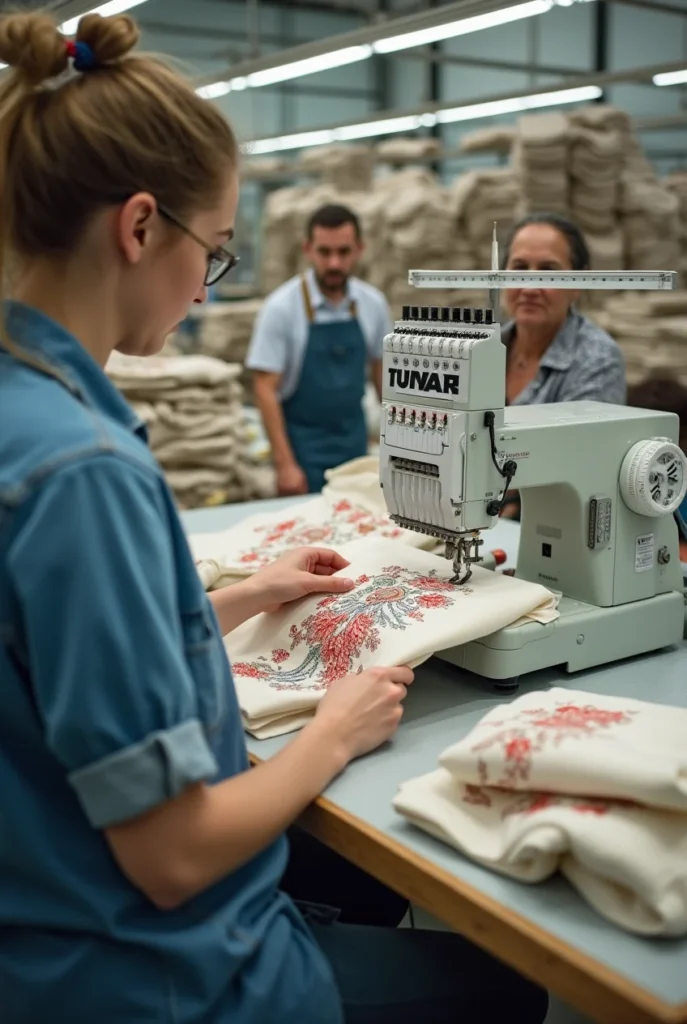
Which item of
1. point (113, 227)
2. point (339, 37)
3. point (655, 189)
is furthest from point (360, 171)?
point (113, 227)

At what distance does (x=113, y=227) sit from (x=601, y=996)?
840 mm

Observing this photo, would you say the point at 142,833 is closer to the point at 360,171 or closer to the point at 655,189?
the point at 655,189

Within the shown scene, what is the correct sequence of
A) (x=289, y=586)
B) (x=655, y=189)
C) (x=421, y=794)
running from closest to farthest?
(x=421, y=794)
(x=289, y=586)
(x=655, y=189)

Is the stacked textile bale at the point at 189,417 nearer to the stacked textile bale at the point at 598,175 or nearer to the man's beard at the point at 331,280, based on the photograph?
the man's beard at the point at 331,280

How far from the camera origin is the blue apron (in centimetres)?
441

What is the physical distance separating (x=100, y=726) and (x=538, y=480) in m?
0.95

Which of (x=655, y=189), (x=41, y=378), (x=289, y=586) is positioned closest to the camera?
(x=41, y=378)

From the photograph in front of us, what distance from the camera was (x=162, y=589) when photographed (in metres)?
0.93

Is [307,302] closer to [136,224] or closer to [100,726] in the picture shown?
[136,224]

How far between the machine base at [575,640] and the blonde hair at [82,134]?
810 millimetres

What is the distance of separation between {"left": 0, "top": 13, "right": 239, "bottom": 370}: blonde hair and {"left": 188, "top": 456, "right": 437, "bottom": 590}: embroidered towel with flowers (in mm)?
1008

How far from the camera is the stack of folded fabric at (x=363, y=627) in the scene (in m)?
1.45

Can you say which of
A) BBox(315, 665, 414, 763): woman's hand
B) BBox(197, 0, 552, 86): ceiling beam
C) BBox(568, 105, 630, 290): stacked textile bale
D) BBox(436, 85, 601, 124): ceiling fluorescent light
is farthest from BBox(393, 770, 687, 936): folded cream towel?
BBox(568, 105, 630, 290): stacked textile bale

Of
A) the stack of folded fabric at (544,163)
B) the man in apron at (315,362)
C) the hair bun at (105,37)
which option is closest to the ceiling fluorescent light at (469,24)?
the man in apron at (315,362)
